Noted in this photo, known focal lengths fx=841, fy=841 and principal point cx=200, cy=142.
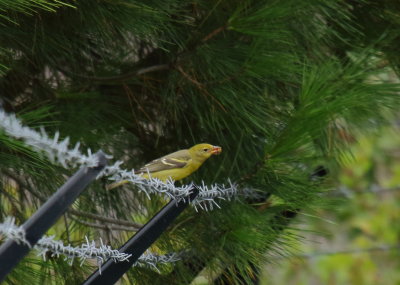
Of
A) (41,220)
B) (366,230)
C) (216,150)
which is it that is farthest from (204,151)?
(366,230)

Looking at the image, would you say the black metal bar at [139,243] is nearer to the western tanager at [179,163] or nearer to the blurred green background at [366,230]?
the western tanager at [179,163]

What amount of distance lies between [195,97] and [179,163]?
0.46 ft

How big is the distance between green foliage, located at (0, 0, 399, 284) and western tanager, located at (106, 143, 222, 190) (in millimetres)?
65

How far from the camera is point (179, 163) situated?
1.37 metres

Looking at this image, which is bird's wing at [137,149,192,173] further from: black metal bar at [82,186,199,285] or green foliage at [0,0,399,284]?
black metal bar at [82,186,199,285]

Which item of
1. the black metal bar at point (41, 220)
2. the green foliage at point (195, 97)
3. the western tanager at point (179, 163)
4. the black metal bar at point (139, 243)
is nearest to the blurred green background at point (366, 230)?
the green foliage at point (195, 97)

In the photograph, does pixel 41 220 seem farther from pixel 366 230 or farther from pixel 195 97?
pixel 366 230

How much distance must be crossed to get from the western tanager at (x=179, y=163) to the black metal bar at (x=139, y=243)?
1.36ft

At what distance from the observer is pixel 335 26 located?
5.27ft

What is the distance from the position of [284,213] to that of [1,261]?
3.05ft

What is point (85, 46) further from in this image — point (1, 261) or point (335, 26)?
point (1, 261)

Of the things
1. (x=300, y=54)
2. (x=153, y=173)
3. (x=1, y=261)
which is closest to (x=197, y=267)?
(x=153, y=173)

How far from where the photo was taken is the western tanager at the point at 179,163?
1354 mm

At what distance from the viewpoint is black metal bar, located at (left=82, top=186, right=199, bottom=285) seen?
0.92 m
